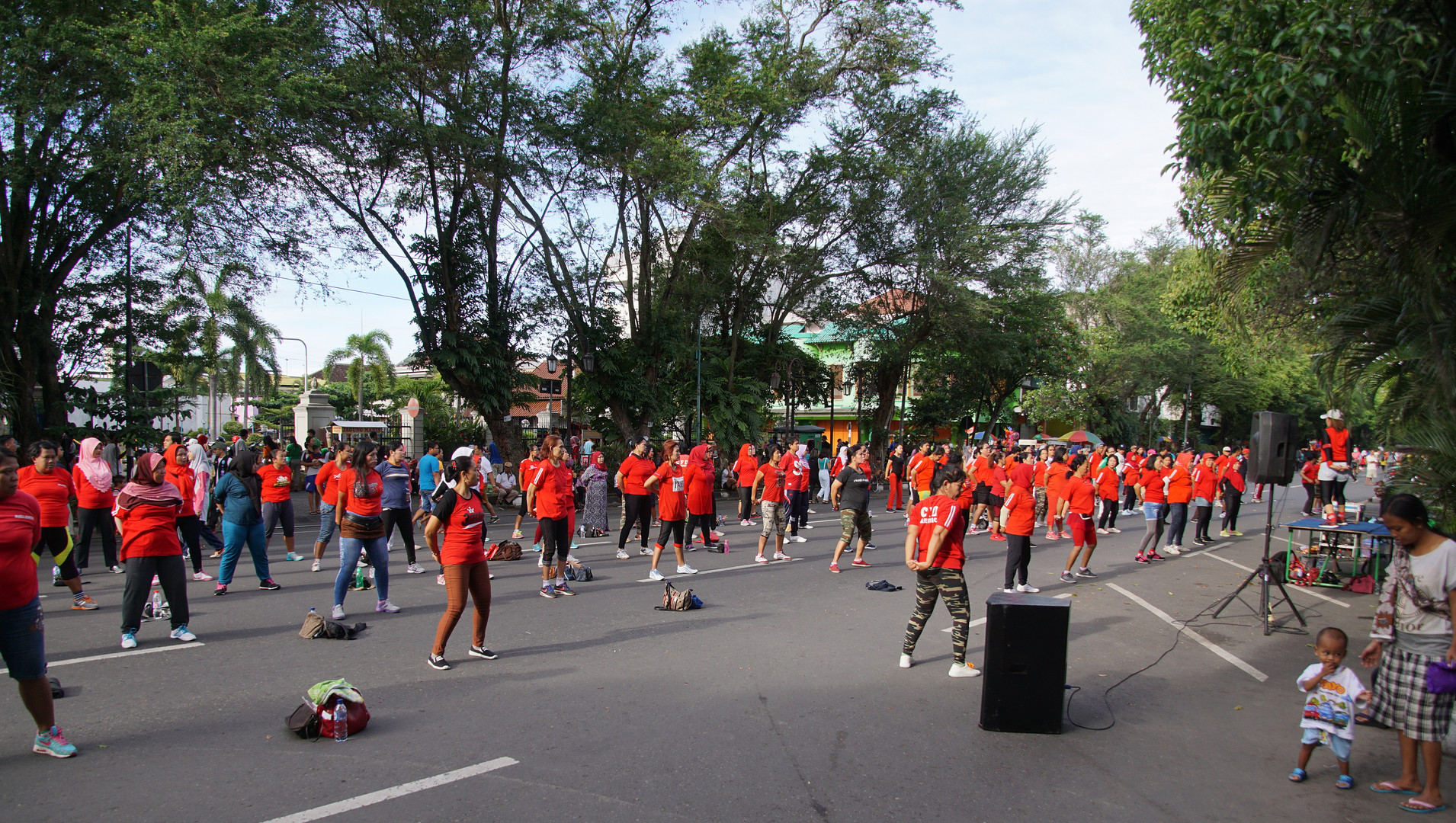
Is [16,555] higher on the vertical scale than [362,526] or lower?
higher

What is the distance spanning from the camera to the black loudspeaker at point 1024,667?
5102mm

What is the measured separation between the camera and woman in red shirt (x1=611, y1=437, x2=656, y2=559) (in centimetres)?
1165

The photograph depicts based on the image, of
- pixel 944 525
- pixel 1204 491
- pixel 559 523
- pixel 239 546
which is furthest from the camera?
pixel 1204 491

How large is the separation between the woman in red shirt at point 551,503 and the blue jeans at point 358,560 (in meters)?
1.66

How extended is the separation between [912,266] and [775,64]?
25.5 feet

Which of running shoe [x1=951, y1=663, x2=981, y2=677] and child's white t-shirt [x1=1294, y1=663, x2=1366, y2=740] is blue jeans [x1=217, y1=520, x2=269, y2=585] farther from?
child's white t-shirt [x1=1294, y1=663, x2=1366, y2=740]

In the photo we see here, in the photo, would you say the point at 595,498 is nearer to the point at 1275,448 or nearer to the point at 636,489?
the point at 636,489

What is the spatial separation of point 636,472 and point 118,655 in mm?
6439

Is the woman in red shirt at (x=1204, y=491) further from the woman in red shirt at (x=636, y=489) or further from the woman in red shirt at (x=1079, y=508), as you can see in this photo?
the woman in red shirt at (x=636, y=489)

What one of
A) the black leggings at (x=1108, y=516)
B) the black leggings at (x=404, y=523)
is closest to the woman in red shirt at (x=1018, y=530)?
the black leggings at (x=404, y=523)

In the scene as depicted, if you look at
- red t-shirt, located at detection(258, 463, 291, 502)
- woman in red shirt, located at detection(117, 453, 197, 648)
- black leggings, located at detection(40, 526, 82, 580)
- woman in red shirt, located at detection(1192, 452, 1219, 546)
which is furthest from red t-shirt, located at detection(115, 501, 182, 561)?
woman in red shirt, located at detection(1192, 452, 1219, 546)

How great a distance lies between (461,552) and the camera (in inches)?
248

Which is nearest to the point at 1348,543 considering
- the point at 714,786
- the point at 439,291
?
the point at 714,786

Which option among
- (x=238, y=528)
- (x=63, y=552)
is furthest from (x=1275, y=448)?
(x=63, y=552)
